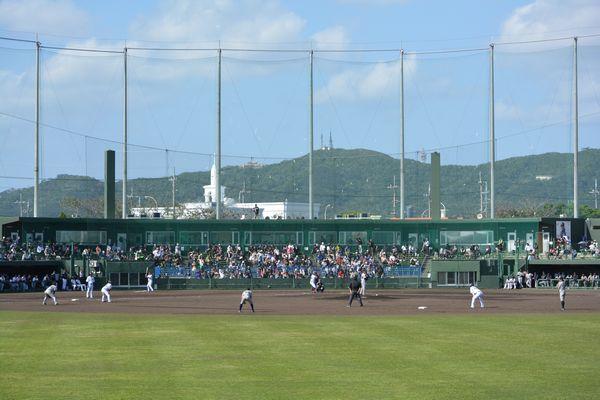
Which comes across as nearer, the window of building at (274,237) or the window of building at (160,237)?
the window of building at (160,237)

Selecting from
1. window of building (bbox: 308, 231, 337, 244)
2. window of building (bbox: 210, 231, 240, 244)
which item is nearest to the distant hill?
window of building (bbox: 308, 231, 337, 244)

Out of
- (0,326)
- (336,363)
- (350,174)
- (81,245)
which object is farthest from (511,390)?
(350,174)

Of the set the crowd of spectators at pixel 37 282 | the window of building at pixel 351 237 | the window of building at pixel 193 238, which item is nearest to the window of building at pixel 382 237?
the window of building at pixel 351 237

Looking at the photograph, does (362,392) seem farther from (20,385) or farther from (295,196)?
(295,196)

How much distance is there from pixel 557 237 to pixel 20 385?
63.6 metres

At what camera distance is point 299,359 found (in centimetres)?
2706

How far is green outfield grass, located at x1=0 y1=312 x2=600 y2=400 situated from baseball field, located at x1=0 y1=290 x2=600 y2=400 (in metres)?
0.05

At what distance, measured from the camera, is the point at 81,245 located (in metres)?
77.5

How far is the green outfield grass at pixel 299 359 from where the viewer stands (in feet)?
71.4

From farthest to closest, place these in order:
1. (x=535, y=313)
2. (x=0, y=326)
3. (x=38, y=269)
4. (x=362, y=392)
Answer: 1. (x=38, y=269)
2. (x=535, y=313)
3. (x=0, y=326)
4. (x=362, y=392)

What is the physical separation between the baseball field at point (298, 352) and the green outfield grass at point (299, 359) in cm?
5

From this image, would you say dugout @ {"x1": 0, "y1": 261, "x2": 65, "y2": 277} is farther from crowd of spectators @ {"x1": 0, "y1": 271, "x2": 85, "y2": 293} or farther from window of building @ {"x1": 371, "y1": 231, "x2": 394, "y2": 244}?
window of building @ {"x1": 371, "y1": 231, "x2": 394, "y2": 244}

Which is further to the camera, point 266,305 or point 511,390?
point 266,305

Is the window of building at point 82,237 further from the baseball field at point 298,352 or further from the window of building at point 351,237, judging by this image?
the baseball field at point 298,352
